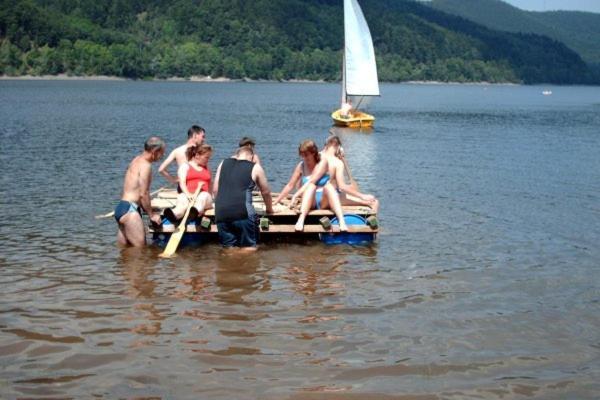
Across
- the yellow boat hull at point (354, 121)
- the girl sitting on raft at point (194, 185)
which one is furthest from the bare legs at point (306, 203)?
the yellow boat hull at point (354, 121)

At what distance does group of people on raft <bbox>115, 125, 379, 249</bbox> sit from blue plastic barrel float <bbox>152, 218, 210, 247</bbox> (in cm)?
20

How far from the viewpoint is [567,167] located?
1259 inches

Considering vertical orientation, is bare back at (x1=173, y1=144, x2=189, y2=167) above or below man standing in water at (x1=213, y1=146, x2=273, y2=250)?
above

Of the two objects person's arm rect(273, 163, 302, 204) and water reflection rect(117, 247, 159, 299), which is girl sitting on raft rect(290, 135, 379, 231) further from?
water reflection rect(117, 247, 159, 299)

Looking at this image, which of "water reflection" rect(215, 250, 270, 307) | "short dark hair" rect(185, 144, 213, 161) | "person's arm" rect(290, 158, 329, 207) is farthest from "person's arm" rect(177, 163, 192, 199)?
"person's arm" rect(290, 158, 329, 207)

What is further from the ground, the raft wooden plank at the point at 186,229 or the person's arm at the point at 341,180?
the person's arm at the point at 341,180

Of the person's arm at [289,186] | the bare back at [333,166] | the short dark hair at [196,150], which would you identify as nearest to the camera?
the short dark hair at [196,150]

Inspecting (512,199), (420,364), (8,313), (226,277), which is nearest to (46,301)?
(8,313)

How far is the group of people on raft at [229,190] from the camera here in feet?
43.0

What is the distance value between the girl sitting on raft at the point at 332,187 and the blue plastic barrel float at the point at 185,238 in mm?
1646

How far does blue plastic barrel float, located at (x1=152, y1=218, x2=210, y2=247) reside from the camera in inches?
543

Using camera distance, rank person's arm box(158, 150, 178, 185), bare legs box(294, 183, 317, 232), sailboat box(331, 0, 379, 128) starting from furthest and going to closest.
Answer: sailboat box(331, 0, 379, 128), person's arm box(158, 150, 178, 185), bare legs box(294, 183, 317, 232)

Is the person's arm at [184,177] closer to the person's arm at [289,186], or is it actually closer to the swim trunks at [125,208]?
the swim trunks at [125,208]

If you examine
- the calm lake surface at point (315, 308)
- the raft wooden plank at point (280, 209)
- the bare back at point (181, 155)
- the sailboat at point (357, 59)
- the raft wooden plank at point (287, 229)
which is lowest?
the calm lake surface at point (315, 308)
